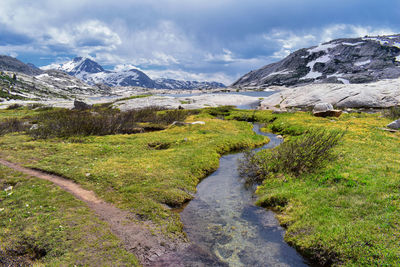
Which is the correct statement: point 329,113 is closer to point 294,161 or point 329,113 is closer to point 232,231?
point 294,161

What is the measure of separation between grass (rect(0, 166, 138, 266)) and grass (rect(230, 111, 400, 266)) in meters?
9.88

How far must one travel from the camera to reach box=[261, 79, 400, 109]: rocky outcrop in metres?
60.7

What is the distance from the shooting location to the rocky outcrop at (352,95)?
2388 inches

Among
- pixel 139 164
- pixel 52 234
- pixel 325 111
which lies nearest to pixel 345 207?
pixel 52 234

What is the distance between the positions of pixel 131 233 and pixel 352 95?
252 feet

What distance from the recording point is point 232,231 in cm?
1363

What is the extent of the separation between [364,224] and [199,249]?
357 inches

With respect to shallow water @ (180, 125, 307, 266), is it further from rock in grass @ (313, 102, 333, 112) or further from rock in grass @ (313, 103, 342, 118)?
rock in grass @ (313, 102, 333, 112)

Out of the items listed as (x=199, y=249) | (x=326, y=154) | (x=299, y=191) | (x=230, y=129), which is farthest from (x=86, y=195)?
(x=230, y=129)

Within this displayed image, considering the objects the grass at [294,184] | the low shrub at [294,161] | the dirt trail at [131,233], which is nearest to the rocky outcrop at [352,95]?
the grass at [294,184]

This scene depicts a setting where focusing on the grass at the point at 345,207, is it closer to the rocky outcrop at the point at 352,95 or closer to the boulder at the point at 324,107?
the boulder at the point at 324,107

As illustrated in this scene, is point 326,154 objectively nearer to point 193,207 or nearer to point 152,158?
point 193,207

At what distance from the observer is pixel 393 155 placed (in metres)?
20.1

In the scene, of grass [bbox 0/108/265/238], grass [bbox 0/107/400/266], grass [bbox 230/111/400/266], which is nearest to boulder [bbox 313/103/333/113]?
grass [bbox 0/107/400/266]
